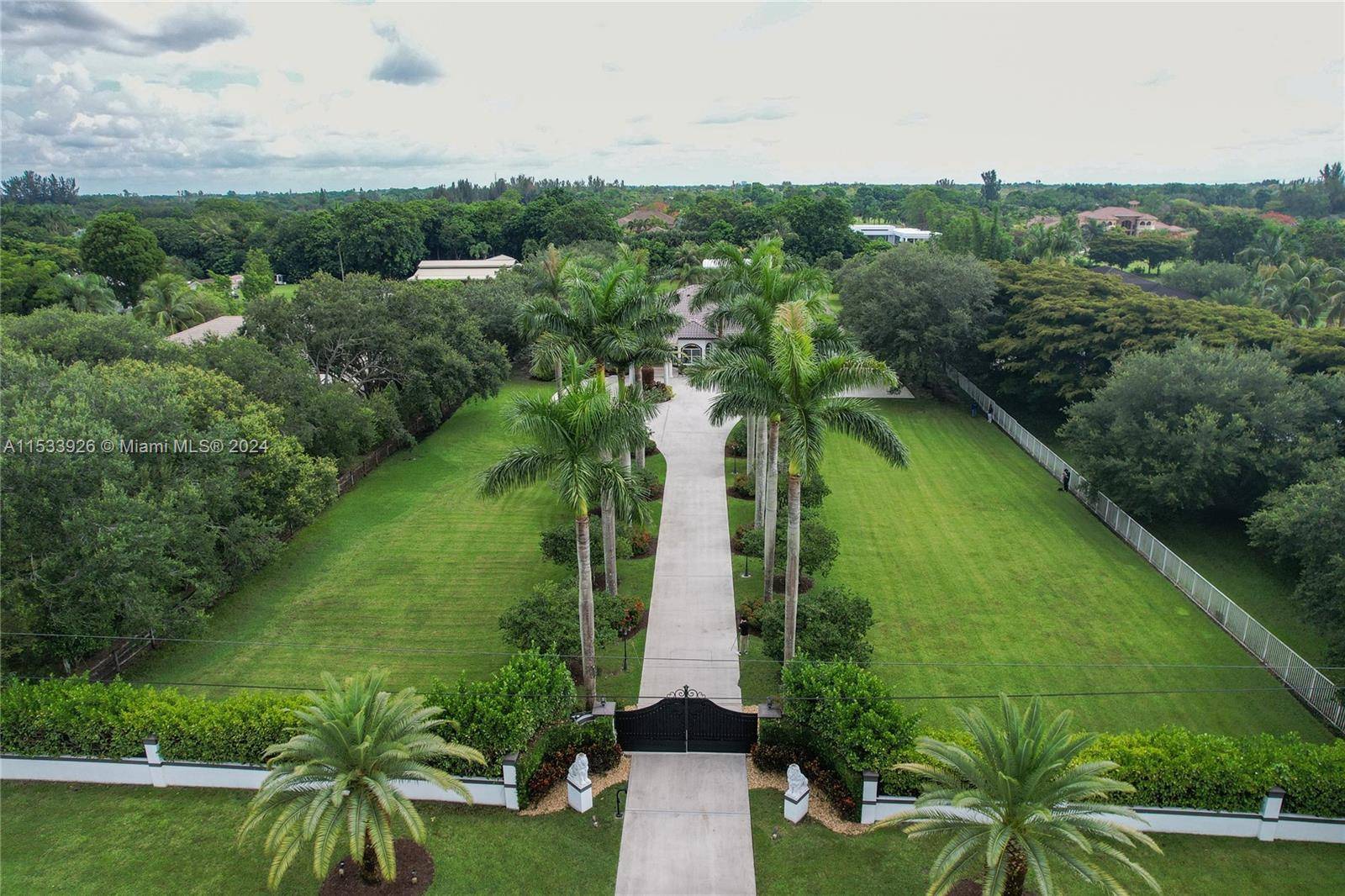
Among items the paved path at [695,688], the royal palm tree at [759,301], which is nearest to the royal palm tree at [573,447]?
the paved path at [695,688]

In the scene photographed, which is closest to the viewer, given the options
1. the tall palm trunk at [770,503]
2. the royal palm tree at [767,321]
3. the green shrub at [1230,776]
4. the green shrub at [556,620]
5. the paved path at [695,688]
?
the paved path at [695,688]

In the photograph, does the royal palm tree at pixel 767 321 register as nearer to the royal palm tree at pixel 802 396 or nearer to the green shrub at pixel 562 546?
the royal palm tree at pixel 802 396

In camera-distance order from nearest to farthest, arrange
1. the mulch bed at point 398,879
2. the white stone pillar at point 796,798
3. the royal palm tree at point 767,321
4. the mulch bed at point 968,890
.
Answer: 1. the mulch bed at point 968,890
2. the mulch bed at point 398,879
3. the white stone pillar at point 796,798
4. the royal palm tree at point 767,321

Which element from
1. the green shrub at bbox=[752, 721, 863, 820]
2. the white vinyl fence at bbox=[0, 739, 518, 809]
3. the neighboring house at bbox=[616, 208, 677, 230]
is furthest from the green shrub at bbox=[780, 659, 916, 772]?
the neighboring house at bbox=[616, 208, 677, 230]

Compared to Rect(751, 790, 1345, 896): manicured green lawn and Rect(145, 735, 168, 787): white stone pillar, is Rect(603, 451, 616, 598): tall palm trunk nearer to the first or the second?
Rect(751, 790, 1345, 896): manicured green lawn

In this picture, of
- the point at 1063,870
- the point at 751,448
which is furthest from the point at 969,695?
the point at 751,448

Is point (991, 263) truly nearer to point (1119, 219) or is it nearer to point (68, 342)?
point (68, 342)

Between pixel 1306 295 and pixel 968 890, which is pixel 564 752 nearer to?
pixel 968 890
